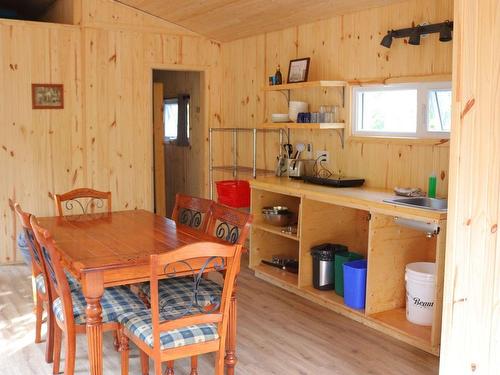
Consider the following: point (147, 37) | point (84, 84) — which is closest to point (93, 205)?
point (84, 84)

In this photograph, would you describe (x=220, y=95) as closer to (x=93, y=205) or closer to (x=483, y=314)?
(x=93, y=205)

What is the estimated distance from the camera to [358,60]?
458cm

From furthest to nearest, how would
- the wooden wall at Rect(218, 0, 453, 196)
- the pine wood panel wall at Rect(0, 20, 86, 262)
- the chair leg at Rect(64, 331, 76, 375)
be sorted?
the pine wood panel wall at Rect(0, 20, 86, 262) < the wooden wall at Rect(218, 0, 453, 196) < the chair leg at Rect(64, 331, 76, 375)

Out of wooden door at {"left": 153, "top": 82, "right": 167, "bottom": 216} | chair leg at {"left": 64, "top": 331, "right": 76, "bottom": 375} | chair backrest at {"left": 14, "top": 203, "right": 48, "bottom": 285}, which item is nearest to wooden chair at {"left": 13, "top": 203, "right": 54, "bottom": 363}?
chair backrest at {"left": 14, "top": 203, "right": 48, "bottom": 285}

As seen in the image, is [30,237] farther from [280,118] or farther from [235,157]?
Result: [235,157]

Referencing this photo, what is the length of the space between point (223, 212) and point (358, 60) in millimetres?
1943

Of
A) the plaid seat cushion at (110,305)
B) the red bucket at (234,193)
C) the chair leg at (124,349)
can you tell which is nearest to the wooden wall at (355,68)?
the red bucket at (234,193)

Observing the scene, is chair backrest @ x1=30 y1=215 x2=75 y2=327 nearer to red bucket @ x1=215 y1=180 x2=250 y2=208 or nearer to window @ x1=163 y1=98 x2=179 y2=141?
red bucket @ x1=215 y1=180 x2=250 y2=208

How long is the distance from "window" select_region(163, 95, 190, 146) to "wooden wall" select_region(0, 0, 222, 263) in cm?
96

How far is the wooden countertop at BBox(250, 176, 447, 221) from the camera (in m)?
3.47

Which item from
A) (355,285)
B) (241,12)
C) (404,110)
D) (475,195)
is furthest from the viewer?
(241,12)

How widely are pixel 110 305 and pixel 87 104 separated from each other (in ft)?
11.0

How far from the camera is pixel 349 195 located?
4.06 metres

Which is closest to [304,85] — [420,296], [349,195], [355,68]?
[355,68]
